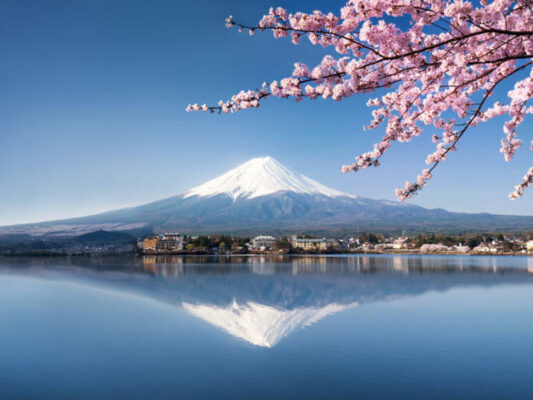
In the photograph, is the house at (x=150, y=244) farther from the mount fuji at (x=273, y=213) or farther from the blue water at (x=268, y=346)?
the blue water at (x=268, y=346)

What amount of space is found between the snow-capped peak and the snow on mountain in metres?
91.3

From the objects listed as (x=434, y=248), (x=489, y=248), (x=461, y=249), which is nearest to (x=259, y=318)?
(x=461, y=249)

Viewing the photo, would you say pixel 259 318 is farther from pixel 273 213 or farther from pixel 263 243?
pixel 273 213

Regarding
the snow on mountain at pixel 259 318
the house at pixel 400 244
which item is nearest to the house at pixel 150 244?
the house at pixel 400 244

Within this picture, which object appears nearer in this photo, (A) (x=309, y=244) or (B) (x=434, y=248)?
(B) (x=434, y=248)

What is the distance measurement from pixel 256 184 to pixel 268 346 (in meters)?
104

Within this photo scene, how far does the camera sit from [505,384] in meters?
4.69

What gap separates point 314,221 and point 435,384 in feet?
271

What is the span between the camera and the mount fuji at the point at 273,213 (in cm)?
7644

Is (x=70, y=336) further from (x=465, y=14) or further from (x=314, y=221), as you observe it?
(x=314, y=221)

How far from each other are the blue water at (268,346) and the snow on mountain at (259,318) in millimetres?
23

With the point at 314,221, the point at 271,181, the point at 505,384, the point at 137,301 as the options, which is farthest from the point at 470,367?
the point at 271,181

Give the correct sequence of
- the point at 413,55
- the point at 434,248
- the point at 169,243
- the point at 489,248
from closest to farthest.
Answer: the point at 413,55 < the point at 489,248 < the point at 434,248 < the point at 169,243

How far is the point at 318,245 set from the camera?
2144 inches
